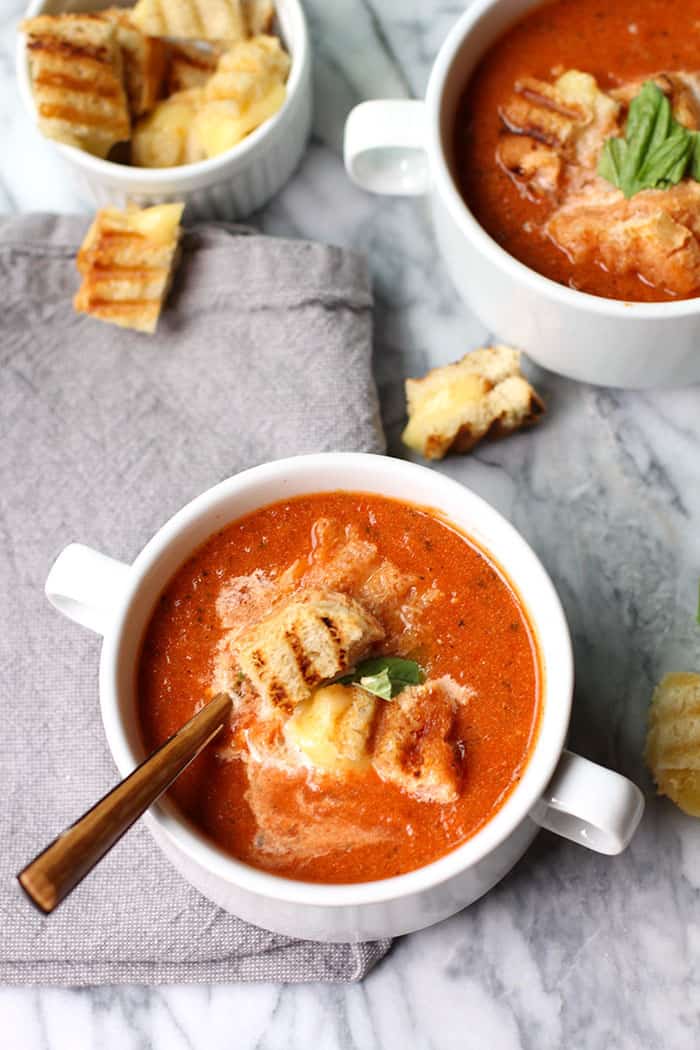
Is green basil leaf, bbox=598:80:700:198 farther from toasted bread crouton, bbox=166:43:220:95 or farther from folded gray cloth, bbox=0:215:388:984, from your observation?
toasted bread crouton, bbox=166:43:220:95

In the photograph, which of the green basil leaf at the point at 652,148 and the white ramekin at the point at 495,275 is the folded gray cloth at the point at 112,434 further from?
the green basil leaf at the point at 652,148

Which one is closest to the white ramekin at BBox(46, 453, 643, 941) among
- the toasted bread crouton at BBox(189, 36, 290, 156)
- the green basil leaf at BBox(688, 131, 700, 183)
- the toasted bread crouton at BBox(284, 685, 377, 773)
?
the toasted bread crouton at BBox(284, 685, 377, 773)

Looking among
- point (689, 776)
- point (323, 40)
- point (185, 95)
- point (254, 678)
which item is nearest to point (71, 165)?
point (185, 95)

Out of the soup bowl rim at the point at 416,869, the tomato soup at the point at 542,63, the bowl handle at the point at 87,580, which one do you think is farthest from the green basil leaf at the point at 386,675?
the tomato soup at the point at 542,63

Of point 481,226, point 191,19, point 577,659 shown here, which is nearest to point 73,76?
point 191,19

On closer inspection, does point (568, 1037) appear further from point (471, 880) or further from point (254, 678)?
point (254, 678)
